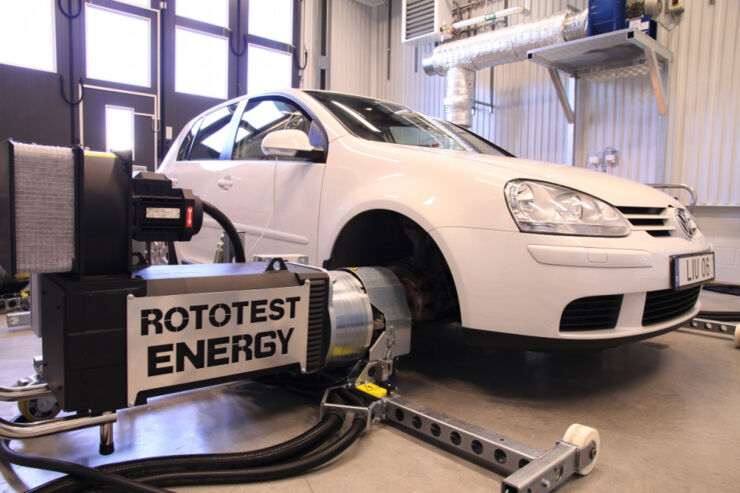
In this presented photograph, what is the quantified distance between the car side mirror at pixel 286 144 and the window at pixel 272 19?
18.0ft

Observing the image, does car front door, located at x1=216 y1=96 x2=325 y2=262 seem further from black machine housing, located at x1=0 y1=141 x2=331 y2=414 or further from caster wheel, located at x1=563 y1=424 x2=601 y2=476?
caster wheel, located at x1=563 y1=424 x2=601 y2=476

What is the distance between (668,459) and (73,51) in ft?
19.8

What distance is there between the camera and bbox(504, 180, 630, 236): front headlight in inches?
54.4

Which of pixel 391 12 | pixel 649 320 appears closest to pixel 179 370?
pixel 649 320

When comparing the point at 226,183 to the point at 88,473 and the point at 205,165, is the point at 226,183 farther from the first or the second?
the point at 88,473

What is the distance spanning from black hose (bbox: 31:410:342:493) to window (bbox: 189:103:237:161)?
1.78 meters

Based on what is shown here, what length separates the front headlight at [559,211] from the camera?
1.38 meters

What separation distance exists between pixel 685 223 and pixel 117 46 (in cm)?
583

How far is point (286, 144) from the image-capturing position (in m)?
1.74

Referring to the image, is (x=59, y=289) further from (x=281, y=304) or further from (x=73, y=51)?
(x=73, y=51)

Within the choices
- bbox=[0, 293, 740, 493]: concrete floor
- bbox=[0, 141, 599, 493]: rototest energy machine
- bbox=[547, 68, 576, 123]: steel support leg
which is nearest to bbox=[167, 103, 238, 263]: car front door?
bbox=[0, 293, 740, 493]: concrete floor

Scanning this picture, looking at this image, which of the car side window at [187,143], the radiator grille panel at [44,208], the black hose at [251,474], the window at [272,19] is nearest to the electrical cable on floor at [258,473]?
the black hose at [251,474]

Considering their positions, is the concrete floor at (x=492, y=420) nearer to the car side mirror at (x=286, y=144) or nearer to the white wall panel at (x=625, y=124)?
the car side mirror at (x=286, y=144)

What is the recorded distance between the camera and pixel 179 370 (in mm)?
1064
